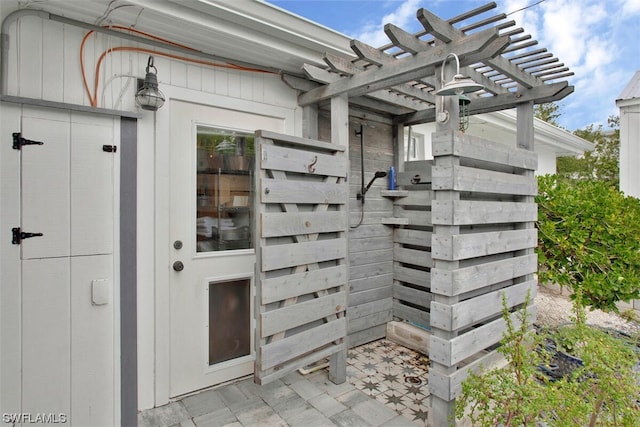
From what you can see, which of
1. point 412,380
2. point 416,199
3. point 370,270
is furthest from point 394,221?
point 412,380

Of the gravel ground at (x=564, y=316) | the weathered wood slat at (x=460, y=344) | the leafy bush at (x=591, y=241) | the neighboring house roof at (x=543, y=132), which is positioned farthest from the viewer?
the neighboring house roof at (x=543, y=132)

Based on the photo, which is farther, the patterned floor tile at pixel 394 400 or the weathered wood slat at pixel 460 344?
the patterned floor tile at pixel 394 400

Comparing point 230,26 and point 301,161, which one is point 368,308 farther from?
point 230,26

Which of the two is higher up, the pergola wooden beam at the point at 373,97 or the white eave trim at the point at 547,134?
the white eave trim at the point at 547,134

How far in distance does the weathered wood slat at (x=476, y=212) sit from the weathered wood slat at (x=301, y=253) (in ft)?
2.58

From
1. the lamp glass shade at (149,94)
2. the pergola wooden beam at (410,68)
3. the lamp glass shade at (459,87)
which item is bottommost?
the lamp glass shade at (459,87)

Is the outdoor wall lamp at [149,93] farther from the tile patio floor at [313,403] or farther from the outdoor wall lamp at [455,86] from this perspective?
the tile patio floor at [313,403]

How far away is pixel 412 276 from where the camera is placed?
140 inches

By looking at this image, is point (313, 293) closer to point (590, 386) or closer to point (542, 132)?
point (590, 386)

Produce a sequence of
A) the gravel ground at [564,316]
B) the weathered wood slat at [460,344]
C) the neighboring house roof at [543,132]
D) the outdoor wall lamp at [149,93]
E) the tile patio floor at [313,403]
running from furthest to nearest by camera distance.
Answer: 1. the neighboring house roof at [543,132]
2. the gravel ground at [564,316]
3. the tile patio floor at [313,403]
4. the outdoor wall lamp at [149,93]
5. the weathered wood slat at [460,344]

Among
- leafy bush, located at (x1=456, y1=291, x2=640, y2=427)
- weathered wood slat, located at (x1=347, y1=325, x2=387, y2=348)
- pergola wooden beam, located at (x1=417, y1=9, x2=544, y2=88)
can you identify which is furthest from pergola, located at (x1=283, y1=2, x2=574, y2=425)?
weathered wood slat, located at (x1=347, y1=325, x2=387, y2=348)

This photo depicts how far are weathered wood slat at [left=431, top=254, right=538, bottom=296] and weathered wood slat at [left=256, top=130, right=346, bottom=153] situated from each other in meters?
1.12

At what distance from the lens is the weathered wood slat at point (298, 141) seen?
2154 millimetres

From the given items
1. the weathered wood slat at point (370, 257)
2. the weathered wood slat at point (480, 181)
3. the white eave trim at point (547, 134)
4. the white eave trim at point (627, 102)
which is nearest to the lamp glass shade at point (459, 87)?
the weathered wood slat at point (480, 181)
